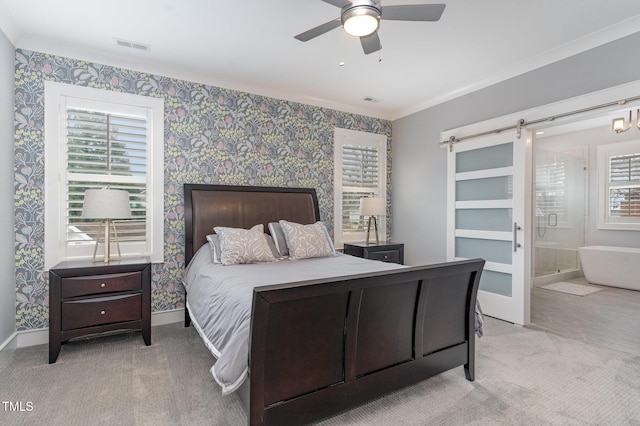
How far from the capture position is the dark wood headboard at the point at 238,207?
3.64m

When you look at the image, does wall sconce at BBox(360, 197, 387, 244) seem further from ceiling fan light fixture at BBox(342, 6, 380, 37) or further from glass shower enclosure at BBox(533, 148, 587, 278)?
glass shower enclosure at BBox(533, 148, 587, 278)

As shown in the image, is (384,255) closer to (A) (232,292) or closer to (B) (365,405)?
(B) (365,405)

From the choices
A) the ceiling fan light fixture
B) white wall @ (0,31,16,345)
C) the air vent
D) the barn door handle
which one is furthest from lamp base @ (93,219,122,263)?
the barn door handle

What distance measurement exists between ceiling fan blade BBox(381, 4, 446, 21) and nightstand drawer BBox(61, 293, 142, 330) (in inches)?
120

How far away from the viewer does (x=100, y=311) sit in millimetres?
2846

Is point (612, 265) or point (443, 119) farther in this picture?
point (612, 265)

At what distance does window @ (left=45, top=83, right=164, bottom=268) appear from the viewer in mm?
3119

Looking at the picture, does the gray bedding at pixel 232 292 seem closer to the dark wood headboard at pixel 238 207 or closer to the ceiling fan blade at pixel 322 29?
the dark wood headboard at pixel 238 207

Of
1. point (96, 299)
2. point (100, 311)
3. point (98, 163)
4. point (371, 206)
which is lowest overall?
point (100, 311)

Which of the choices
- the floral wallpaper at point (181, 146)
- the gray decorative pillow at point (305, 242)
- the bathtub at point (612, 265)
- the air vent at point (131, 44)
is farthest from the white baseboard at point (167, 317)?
the bathtub at point (612, 265)

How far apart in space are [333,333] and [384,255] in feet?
9.05

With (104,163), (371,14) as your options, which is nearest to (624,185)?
(371,14)

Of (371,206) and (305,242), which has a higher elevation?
(371,206)

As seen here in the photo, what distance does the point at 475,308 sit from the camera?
8.01ft
